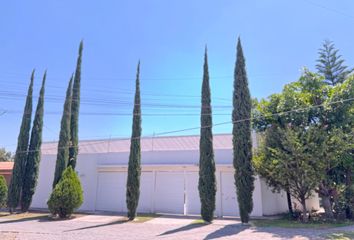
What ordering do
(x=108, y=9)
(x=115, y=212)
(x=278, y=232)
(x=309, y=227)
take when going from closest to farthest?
(x=278, y=232), (x=309, y=227), (x=108, y=9), (x=115, y=212)

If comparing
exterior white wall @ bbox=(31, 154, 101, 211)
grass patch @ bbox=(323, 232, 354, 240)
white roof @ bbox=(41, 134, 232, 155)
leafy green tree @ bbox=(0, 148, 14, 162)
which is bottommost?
grass patch @ bbox=(323, 232, 354, 240)

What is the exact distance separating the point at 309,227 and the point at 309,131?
13.7ft

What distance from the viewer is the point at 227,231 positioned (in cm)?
1159

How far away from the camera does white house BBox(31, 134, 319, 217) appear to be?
16.8 meters

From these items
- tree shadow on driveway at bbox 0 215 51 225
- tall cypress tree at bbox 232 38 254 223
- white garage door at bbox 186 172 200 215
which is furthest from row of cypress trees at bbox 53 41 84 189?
tall cypress tree at bbox 232 38 254 223

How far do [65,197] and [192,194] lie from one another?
722 cm

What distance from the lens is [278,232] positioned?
36.2 ft

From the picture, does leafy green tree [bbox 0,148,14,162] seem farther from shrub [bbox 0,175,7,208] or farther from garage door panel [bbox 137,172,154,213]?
garage door panel [bbox 137,172,154,213]

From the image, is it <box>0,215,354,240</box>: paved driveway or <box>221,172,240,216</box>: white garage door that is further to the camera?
<box>221,172,240,216</box>: white garage door

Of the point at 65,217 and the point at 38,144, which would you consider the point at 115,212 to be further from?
the point at 38,144

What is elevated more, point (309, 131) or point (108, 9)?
point (108, 9)

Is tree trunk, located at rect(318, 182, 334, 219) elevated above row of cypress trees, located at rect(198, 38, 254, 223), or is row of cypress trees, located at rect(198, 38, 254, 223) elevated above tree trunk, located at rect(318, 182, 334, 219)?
row of cypress trees, located at rect(198, 38, 254, 223)

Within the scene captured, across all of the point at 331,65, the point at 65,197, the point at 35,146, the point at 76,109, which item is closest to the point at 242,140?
the point at 65,197

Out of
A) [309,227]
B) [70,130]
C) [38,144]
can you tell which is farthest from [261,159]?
[38,144]
